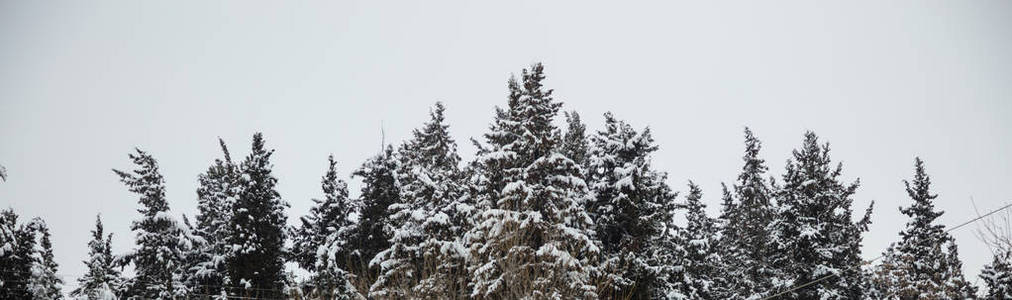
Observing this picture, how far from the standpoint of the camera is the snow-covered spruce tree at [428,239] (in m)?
20.5

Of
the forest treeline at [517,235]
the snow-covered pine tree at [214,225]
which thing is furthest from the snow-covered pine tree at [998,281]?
the snow-covered pine tree at [214,225]

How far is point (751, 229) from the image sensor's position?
36.8m

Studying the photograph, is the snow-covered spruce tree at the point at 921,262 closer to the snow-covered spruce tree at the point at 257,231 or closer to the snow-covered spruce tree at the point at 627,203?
the snow-covered spruce tree at the point at 627,203

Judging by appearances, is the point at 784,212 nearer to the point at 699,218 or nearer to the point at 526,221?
the point at 699,218

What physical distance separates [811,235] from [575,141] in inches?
449

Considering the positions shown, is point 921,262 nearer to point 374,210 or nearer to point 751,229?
point 751,229

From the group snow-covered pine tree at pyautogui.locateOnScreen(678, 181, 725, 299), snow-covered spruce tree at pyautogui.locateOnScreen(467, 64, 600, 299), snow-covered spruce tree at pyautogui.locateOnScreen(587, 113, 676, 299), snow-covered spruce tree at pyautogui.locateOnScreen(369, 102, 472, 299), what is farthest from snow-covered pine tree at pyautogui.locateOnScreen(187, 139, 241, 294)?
snow-covered pine tree at pyautogui.locateOnScreen(678, 181, 725, 299)

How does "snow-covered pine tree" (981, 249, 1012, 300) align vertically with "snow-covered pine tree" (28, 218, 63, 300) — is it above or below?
below

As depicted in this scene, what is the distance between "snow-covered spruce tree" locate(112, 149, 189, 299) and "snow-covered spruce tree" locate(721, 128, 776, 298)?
27206mm

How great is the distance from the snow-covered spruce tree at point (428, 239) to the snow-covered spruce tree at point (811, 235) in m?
15.8

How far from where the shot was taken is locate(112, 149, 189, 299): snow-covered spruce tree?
29656mm

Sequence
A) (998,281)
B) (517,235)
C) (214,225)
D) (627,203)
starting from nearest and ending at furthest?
1. (517,235)
2. (627,203)
3. (998,281)
4. (214,225)

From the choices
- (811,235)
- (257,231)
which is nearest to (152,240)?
(257,231)

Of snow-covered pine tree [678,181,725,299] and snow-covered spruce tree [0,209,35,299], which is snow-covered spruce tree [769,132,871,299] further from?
snow-covered spruce tree [0,209,35,299]
